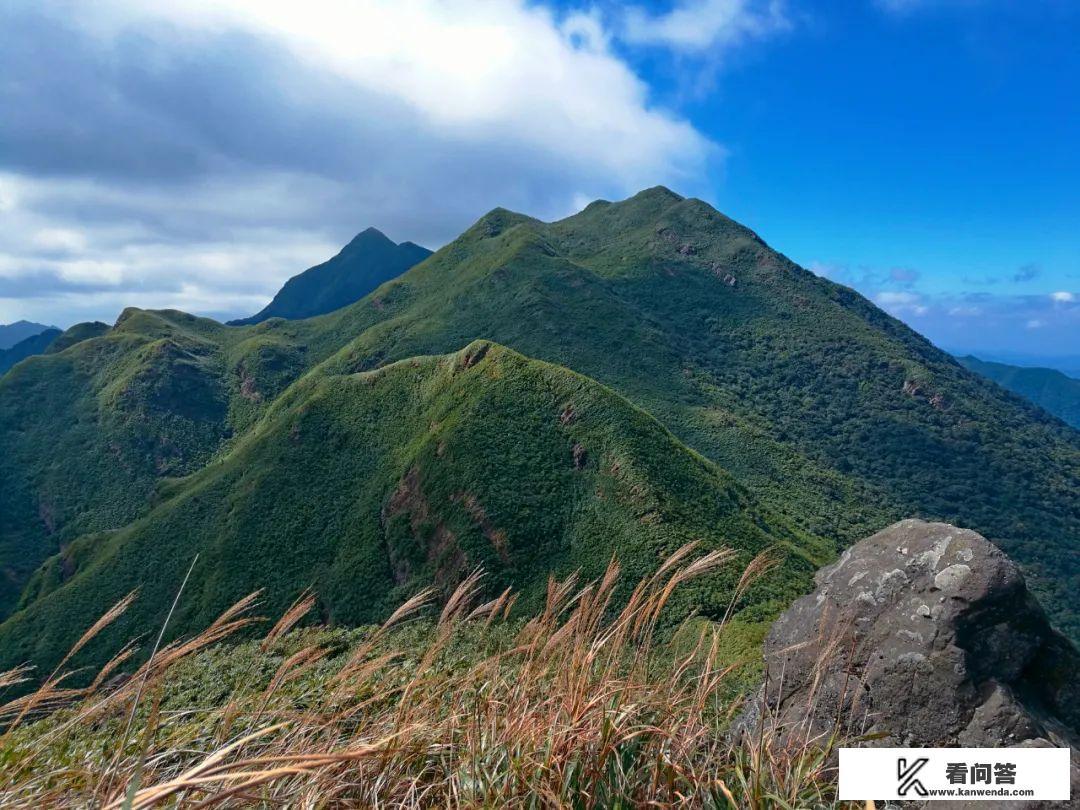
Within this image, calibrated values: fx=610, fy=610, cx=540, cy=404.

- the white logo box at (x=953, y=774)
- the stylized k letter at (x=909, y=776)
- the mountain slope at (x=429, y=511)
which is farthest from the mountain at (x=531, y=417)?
the stylized k letter at (x=909, y=776)

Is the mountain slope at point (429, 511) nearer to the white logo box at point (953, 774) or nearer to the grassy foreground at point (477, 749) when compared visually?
the white logo box at point (953, 774)

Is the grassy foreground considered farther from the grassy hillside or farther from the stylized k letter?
the grassy hillside

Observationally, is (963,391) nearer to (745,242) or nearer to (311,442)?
(745,242)

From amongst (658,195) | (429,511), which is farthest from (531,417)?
(658,195)

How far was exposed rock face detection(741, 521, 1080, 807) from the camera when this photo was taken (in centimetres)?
594

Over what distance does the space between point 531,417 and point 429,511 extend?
9.40m

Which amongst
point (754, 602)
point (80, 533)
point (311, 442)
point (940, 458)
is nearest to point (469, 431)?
point (311, 442)

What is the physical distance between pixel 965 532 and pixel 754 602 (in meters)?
21.3

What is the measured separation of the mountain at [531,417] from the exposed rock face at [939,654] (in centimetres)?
2258

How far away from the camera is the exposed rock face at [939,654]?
5938 mm

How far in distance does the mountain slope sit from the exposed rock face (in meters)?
20.1

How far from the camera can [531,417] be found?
4216 cm

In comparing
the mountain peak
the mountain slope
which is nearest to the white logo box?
the mountain slope

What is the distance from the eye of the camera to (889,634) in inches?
264
